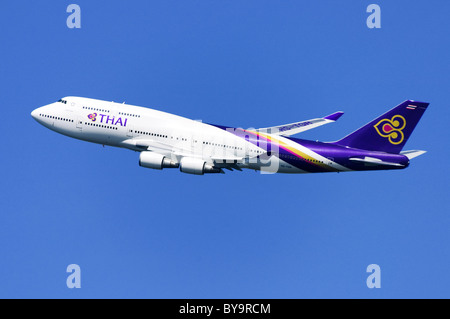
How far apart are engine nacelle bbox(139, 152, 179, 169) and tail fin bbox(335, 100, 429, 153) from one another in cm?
1642

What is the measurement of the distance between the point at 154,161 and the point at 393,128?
22370 millimetres

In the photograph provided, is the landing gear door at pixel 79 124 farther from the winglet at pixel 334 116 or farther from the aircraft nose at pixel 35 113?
the winglet at pixel 334 116

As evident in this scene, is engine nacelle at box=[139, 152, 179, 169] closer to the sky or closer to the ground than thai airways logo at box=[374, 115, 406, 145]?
closer to the ground

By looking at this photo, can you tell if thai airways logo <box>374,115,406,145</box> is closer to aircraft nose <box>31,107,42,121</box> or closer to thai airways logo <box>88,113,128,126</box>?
thai airways logo <box>88,113,128,126</box>

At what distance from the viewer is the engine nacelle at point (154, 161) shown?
257 feet

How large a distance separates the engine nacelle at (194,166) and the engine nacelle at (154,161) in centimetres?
137

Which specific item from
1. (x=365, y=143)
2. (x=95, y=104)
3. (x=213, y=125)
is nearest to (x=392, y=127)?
(x=365, y=143)

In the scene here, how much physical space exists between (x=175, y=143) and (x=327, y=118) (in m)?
15.2

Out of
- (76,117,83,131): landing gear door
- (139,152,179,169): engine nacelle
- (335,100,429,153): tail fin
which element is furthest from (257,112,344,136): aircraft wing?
(76,117,83,131): landing gear door

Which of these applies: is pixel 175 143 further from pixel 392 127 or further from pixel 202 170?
pixel 392 127

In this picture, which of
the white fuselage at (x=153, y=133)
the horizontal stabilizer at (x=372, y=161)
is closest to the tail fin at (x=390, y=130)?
the horizontal stabilizer at (x=372, y=161)

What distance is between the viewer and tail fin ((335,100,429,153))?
7844cm

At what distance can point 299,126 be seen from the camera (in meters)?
82.3

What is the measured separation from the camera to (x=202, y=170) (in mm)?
77812
